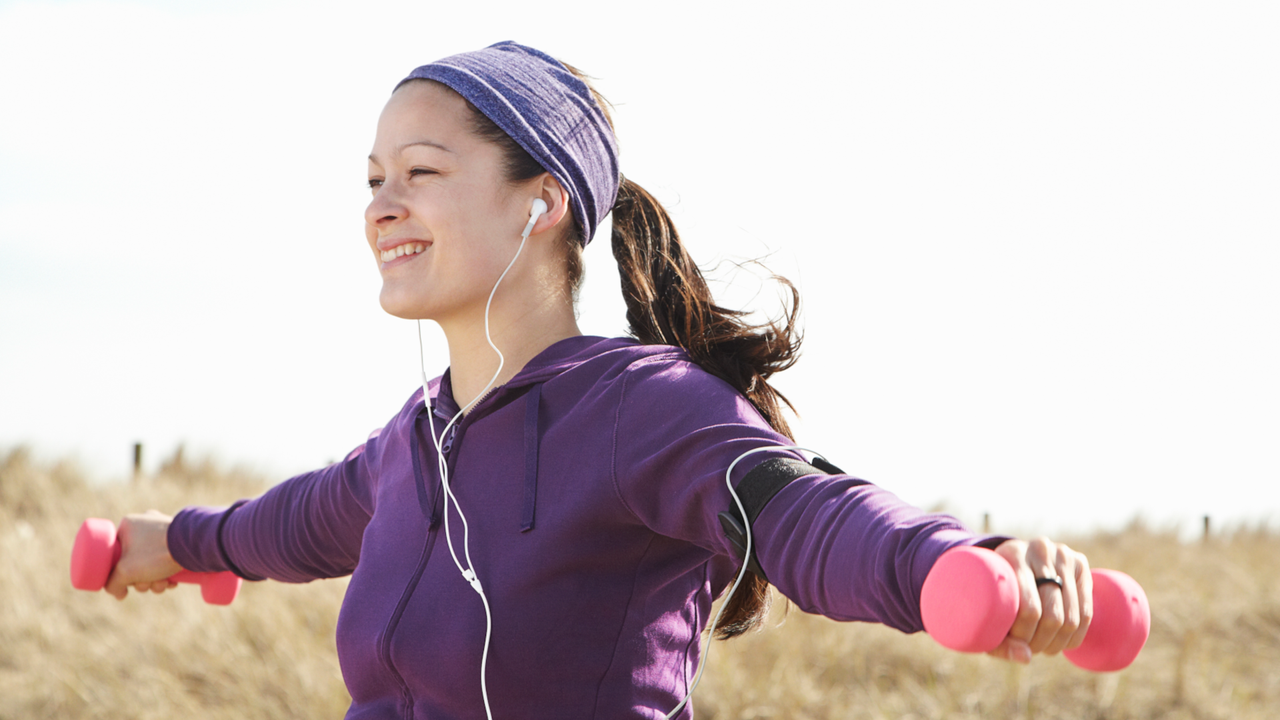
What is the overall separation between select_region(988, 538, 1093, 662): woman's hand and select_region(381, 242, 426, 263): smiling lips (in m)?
1.34

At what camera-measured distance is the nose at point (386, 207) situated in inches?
86.4

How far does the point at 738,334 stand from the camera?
225cm

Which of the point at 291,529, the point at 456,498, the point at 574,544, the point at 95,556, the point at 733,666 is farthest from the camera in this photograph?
the point at 733,666

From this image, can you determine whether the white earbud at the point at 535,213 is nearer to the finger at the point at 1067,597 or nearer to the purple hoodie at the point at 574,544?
the purple hoodie at the point at 574,544

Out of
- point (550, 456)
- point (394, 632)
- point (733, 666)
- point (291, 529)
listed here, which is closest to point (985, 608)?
point (550, 456)

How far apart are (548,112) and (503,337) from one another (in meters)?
0.50

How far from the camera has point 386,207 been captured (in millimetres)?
2199

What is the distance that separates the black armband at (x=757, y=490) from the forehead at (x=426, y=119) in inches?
39.0

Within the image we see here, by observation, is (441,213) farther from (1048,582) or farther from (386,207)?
(1048,582)

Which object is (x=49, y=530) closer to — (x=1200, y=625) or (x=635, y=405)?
(x=635, y=405)

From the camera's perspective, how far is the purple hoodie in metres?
1.78

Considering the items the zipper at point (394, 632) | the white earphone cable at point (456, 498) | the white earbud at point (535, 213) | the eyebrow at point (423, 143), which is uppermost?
the eyebrow at point (423, 143)

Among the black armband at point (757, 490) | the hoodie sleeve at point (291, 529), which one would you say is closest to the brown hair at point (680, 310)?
the black armband at point (757, 490)

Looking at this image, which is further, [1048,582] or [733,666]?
[733,666]
